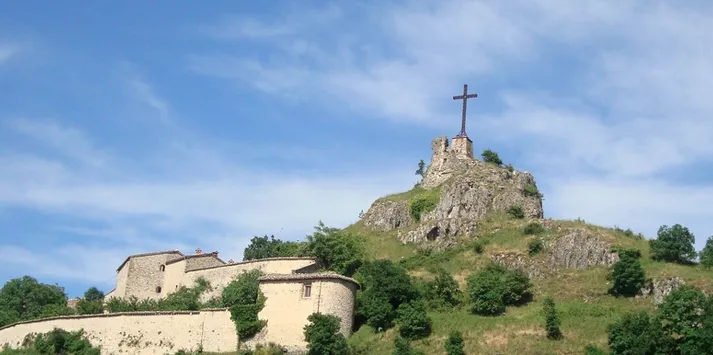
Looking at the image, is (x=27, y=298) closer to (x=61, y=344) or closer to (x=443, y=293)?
(x=61, y=344)

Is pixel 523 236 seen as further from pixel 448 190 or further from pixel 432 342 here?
pixel 432 342

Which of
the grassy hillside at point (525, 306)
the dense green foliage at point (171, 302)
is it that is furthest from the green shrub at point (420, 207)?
the dense green foliage at point (171, 302)

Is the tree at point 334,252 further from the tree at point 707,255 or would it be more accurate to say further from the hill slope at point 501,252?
the tree at point 707,255

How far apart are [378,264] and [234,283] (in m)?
11.5

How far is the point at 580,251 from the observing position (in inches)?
3191

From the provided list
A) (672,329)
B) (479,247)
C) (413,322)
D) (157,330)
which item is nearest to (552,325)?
(672,329)

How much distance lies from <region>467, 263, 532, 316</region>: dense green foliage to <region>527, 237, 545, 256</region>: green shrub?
5232 mm

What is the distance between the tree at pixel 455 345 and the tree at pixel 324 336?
659cm

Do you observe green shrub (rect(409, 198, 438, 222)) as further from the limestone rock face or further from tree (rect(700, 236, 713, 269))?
tree (rect(700, 236, 713, 269))

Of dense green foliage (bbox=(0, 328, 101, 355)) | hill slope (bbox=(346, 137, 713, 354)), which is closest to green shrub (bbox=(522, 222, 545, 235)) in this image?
hill slope (bbox=(346, 137, 713, 354))

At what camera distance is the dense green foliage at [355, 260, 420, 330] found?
233 feet

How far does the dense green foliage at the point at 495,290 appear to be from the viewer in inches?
2827

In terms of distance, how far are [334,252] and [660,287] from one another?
24124 millimetres

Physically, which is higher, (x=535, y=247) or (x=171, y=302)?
(x=535, y=247)
